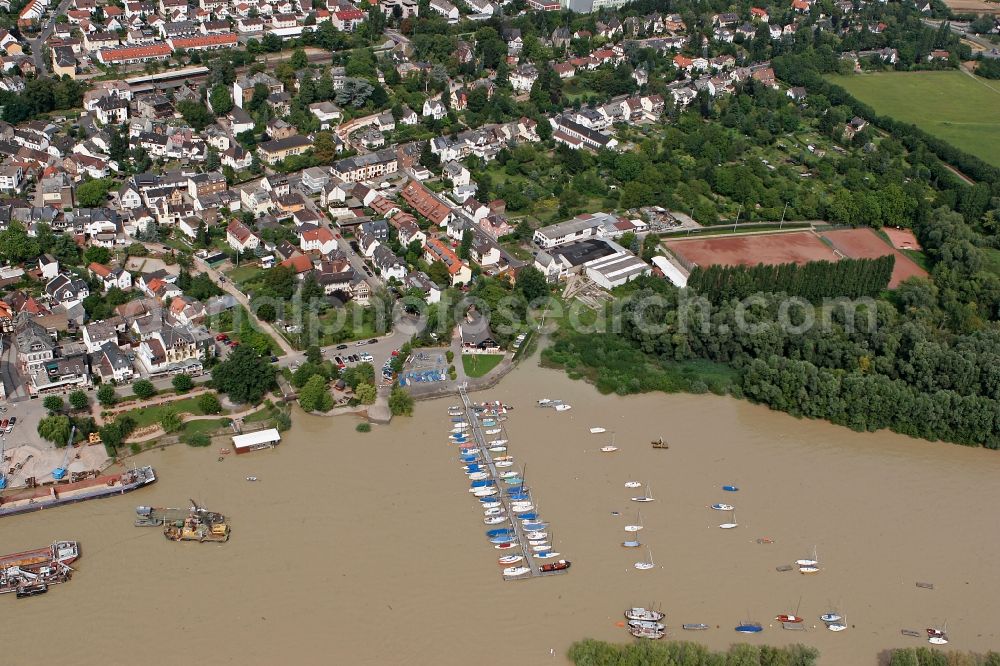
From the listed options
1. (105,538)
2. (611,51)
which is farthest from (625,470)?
(611,51)

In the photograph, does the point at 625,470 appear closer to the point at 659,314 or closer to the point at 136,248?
the point at 659,314

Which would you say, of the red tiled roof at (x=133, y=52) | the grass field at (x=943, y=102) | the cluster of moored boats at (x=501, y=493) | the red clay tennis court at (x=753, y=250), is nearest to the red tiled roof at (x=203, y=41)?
the red tiled roof at (x=133, y=52)

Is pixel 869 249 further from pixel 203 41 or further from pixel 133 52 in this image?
pixel 133 52

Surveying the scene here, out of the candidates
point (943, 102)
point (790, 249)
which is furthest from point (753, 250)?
point (943, 102)

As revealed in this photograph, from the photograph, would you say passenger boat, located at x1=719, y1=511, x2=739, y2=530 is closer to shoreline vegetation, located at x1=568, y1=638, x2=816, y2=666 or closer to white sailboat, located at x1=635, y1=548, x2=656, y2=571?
white sailboat, located at x1=635, y1=548, x2=656, y2=571

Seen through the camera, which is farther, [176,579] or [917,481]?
[917,481]

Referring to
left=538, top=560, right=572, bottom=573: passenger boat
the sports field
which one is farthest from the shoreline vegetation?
the sports field
